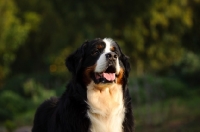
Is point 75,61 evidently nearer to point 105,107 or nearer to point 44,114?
point 105,107

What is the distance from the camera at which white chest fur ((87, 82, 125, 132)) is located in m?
7.22

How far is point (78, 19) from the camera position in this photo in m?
37.9

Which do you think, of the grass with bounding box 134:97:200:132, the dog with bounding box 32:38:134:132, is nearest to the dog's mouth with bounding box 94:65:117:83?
the dog with bounding box 32:38:134:132

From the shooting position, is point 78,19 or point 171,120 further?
point 78,19

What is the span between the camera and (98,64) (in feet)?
23.7

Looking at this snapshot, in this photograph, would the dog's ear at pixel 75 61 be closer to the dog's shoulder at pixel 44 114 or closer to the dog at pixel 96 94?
the dog at pixel 96 94

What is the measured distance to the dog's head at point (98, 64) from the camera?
7.19 meters

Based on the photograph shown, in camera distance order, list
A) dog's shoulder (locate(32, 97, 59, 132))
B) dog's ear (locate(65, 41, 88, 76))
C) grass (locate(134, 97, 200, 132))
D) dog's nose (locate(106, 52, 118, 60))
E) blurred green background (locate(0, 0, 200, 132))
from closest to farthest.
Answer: dog's nose (locate(106, 52, 118, 60)) < dog's ear (locate(65, 41, 88, 76)) < dog's shoulder (locate(32, 97, 59, 132)) < grass (locate(134, 97, 200, 132)) < blurred green background (locate(0, 0, 200, 132))

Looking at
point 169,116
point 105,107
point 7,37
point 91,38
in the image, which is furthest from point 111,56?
point 7,37

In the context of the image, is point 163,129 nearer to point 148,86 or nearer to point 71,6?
point 148,86

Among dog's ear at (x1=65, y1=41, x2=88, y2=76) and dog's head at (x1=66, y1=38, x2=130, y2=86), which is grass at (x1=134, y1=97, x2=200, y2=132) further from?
dog's ear at (x1=65, y1=41, x2=88, y2=76)

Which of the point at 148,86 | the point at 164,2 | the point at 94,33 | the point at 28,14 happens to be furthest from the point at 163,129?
the point at 28,14

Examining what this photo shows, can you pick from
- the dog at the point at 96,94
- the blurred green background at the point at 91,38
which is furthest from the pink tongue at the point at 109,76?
the blurred green background at the point at 91,38

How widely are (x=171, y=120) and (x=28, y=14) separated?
3178 cm
